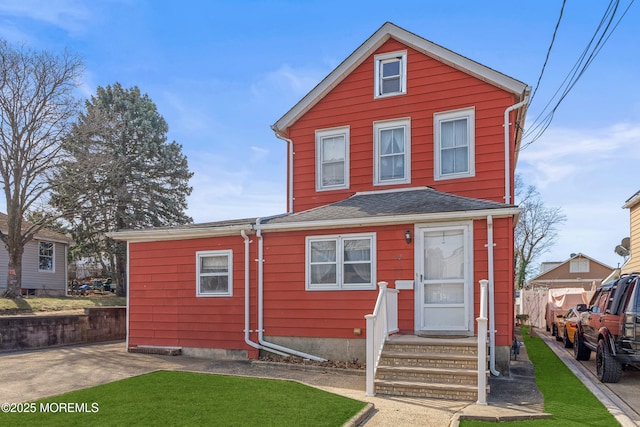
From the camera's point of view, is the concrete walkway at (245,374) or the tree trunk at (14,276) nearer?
the concrete walkway at (245,374)

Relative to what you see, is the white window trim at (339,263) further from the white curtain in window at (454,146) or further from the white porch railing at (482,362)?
the white porch railing at (482,362)

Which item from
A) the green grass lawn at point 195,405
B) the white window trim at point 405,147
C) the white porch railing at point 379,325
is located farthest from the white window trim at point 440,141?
the green grass lawn at point 195,405

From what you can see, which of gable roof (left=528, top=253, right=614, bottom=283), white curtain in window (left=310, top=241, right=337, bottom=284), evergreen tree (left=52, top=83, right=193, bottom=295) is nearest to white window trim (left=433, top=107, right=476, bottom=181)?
white curtain in window (left=310, top=241, right=337, bottom=284)

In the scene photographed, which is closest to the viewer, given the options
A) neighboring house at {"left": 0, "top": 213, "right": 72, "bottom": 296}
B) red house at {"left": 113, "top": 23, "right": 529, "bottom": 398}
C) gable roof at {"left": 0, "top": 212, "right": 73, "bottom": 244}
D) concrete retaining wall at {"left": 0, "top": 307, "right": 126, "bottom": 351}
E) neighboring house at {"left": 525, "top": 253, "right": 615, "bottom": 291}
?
red house at {"left": 113, "top": 23, "right": 529, "bottom": 398}

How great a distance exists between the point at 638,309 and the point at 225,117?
40.3 feet

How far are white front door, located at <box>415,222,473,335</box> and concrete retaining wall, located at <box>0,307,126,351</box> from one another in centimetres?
1050

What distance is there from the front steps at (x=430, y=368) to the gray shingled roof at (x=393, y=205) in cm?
250

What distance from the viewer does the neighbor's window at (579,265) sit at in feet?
138

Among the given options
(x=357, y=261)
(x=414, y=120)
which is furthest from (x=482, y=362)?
(x=414, y=120)

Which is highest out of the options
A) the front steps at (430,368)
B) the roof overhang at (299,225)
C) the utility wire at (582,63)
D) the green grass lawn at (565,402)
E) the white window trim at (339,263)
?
the utility wire at (582,63)

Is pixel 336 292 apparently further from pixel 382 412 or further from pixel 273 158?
pixel 273 158

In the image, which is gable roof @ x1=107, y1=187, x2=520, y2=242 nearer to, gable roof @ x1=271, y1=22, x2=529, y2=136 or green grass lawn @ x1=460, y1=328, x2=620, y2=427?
gable roof @ x1=271, y1=22, x2=529, y2=136

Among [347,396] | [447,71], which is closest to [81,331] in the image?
[347,396]

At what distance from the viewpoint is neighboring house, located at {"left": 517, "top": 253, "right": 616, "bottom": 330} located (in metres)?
18.8
